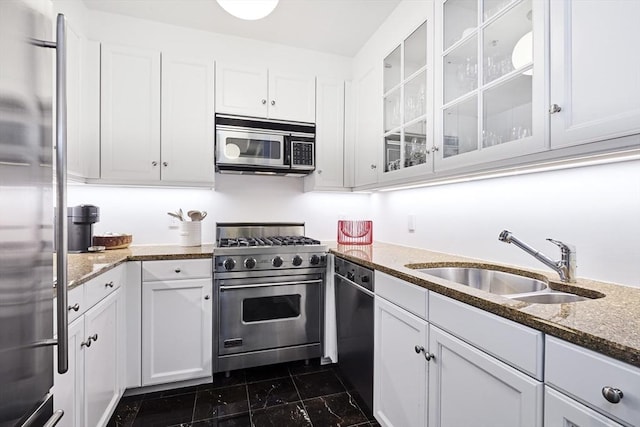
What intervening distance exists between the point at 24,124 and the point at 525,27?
163cm

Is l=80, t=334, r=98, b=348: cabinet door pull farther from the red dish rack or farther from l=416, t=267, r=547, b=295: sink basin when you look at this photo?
the red dish rack

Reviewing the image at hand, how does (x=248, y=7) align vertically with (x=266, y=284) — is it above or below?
above

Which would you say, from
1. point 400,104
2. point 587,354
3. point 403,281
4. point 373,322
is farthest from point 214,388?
point 400,104

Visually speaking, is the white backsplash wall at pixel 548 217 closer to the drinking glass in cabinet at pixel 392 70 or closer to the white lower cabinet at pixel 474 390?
the white lower cabinet at pixel 474 390

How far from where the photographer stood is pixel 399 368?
1.42 m

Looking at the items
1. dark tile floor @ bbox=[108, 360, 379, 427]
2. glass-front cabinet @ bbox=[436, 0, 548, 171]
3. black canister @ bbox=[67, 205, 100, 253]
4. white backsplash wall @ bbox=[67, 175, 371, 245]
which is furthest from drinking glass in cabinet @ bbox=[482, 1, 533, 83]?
black canister @ bbox=[67, 205, 100, 253]

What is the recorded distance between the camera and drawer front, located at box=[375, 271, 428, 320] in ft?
4.15

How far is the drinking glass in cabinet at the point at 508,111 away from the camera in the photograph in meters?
1.18

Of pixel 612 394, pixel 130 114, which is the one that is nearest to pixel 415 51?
pixel 612 394

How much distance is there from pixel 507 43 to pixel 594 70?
0.43m

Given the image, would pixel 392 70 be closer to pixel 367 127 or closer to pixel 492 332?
pixel 367 127

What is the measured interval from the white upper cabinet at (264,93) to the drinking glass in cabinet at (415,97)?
0.86 meters

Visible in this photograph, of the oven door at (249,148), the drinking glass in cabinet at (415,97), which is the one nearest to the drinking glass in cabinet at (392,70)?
the drinking glass in cabinet at (415,97)

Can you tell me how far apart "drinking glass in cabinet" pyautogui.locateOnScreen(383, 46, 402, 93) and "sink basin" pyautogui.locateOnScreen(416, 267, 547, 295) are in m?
1.26
